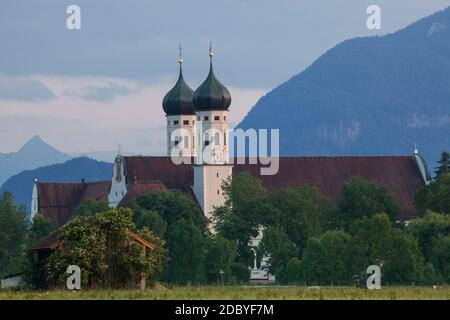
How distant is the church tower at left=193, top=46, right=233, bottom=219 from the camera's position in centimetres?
13150

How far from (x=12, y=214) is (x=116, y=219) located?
5958cm

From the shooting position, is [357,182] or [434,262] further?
[357,182]

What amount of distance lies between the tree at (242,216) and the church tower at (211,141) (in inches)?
340

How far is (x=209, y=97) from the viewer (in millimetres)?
135750

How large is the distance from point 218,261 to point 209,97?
40.4 metres

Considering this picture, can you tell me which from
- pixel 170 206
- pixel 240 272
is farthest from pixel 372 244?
pixel 170 206

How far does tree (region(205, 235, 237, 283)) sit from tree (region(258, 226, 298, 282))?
3.20 meters

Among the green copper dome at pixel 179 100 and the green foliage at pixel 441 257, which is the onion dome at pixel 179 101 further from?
the green foliage at pixel 441 257

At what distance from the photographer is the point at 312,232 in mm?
107500

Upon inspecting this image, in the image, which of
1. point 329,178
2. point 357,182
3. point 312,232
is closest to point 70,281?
point 312,232

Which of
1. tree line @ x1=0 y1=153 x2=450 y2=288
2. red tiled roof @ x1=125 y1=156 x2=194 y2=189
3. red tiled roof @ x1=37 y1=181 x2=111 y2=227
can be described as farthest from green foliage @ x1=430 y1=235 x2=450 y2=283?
red tiled roof @ x1=37 y1=181 x2=111 y2=227

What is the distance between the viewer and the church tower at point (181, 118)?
5620 inches

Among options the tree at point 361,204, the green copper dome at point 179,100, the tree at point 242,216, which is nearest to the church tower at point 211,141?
the green copper dome at point 179,100
